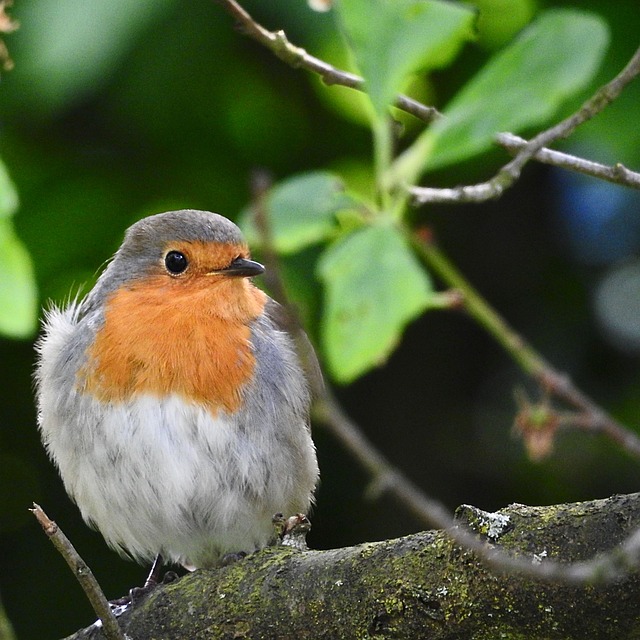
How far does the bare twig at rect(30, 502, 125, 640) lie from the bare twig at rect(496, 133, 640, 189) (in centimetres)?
142

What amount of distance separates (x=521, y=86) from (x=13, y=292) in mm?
1413

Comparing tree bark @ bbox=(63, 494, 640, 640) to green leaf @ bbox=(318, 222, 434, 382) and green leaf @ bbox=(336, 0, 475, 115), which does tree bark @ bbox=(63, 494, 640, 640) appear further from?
green leaf @ bbox=(336, 0, 475, 115)

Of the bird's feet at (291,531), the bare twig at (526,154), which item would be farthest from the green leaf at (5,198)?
the bird's feet at (291,531)

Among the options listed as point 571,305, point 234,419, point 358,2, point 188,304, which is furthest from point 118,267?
point 358,2

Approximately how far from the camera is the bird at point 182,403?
13.3 feet

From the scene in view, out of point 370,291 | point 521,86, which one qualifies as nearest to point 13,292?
point 370,291

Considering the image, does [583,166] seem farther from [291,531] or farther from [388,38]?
[291,531]

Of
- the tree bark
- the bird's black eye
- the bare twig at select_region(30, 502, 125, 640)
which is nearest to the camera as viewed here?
the tree bark

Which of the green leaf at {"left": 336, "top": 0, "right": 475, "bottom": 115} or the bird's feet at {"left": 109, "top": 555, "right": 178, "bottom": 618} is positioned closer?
the green leaf at {"left": 336, "top": 0, "right": 475, "bottom": 115}

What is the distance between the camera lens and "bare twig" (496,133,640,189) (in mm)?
2635

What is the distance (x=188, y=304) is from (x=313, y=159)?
56.4 inches

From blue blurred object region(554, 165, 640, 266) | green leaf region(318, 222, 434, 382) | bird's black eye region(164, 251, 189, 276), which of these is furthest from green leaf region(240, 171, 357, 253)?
blue blurred object region(554, 165, 640, 266)

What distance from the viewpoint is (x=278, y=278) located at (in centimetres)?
146

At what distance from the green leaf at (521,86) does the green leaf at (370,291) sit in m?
0.20
